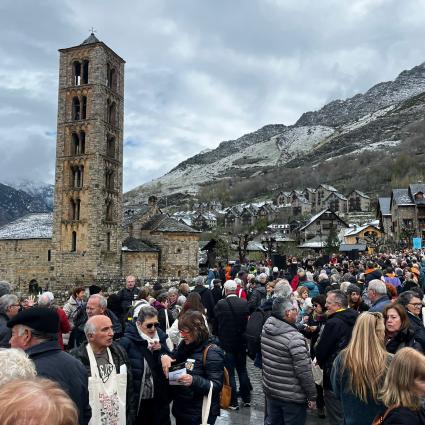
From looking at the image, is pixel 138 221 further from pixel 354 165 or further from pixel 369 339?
pixel 354 165

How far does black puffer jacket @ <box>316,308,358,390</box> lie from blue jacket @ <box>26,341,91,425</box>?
2.95 m

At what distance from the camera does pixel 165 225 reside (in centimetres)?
4369

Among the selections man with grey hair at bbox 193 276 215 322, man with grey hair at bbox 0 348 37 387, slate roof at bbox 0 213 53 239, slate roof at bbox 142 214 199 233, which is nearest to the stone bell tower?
slate roof at bbox 0 213 53 239

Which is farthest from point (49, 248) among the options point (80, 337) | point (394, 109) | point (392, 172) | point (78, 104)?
point (394, 109)

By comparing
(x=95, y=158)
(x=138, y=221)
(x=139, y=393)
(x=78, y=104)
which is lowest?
(x=139, y=393)

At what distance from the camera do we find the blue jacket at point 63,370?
3482 millimetres

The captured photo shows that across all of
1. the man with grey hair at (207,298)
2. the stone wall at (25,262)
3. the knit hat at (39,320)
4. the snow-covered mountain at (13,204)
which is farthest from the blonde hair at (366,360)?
the snow-covered mountain at (13,204)

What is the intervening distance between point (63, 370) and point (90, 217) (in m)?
37.1

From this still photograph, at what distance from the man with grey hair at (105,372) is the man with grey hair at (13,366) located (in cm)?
139

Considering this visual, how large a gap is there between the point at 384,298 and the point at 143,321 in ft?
12.9

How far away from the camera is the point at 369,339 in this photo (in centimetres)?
396

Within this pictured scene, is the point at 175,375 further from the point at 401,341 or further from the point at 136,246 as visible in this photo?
the point at 136,246

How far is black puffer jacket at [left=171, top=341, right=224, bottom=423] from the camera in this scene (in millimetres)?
4820

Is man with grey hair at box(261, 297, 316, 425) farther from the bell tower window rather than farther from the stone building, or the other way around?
the stone building
